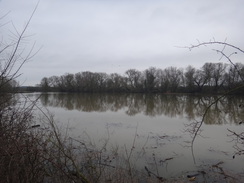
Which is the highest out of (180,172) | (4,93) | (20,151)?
(4,93)

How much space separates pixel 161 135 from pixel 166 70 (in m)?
78.5

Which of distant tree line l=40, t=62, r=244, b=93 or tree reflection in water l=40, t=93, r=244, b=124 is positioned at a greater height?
distant tree line l=40, t=62, r=244, b=93

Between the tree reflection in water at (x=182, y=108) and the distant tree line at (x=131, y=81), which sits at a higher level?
the distant tree line at (x=131, y=81)

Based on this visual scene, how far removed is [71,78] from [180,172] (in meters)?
87.4

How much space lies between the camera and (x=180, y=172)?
686 centimetres

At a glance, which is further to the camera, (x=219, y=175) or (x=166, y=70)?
(x=166, y=70)

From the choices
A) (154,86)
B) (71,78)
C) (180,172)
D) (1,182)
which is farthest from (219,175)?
(71,78)

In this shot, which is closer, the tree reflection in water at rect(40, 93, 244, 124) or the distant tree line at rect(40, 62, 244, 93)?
the tree reflection in water at rect(40, 93, 244, 124)

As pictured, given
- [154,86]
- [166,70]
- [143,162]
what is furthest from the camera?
[166,70]

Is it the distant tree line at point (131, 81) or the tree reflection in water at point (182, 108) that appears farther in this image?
the distant tree line at point (131, 81)

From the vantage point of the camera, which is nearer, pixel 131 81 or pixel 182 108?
pixel 182 108

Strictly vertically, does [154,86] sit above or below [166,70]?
below

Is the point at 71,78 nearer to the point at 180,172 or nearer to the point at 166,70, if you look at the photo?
the point at 166,70

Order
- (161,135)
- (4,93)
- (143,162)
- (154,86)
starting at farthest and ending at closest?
1. (154,86)
2. (161,135)
3. (143,162)
4. (4,93)
